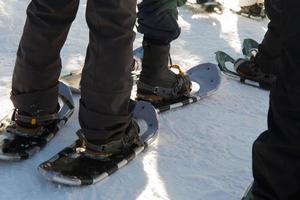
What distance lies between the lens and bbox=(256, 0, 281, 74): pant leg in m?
2.55

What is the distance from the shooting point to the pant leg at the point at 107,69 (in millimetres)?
1478

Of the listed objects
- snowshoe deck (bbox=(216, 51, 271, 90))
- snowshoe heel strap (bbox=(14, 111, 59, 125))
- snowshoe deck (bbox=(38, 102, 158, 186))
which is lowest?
snowshoe deck (bbox=(216, 51, 271, 90))

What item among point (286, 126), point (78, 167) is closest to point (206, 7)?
point (78, 167)

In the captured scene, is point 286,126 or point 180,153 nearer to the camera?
point 286,126

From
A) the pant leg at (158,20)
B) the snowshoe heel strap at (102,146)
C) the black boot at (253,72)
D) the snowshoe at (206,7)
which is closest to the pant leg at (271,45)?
the black boot at (253,72)

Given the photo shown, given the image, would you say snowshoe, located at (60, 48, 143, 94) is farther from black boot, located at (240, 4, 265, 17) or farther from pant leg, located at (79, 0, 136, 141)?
Result: black boot, located at (240, 4, 265, 17)

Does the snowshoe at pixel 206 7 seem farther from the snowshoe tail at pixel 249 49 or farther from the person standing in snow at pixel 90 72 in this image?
the person standing in snow at pixel 90 72

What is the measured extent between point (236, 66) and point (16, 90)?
→ 1.61 metres

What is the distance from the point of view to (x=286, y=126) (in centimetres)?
117

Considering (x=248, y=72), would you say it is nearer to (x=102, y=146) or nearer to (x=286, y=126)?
(x=102, y=146)

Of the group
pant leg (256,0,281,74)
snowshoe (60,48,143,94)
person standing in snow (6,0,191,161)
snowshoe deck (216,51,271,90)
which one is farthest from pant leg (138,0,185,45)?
snowshoe deck (216,51,271,90)

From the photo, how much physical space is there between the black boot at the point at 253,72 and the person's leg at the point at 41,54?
1449 millimetres

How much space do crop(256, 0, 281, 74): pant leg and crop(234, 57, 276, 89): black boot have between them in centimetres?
4

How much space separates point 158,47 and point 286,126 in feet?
3.70
